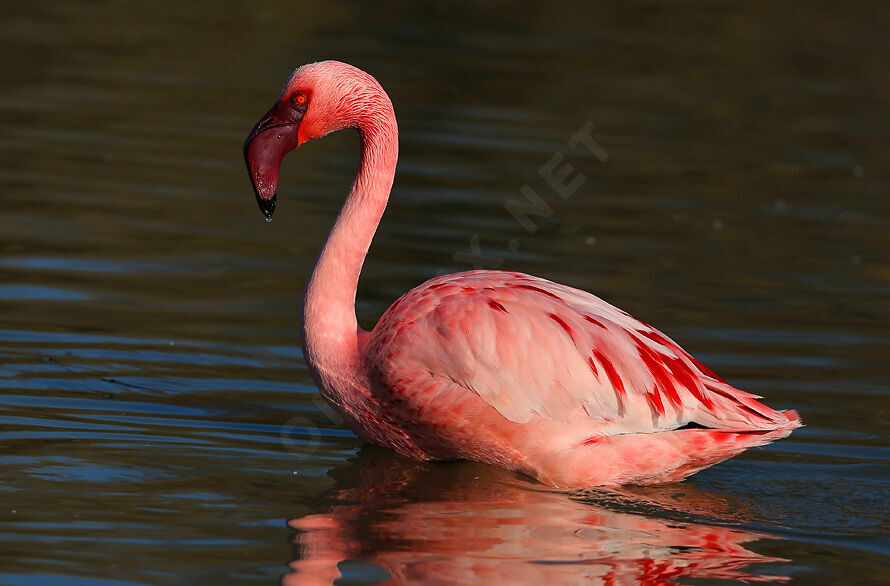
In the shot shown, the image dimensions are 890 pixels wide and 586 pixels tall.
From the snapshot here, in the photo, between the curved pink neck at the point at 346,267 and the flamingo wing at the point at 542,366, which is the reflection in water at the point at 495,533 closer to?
the flamingo wing at the point at 542,366

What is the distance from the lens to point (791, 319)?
8492mm

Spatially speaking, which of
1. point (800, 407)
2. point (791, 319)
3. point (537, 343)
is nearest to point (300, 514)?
point (537, 343)

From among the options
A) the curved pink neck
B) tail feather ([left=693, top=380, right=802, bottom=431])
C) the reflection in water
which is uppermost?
the curved pink neck

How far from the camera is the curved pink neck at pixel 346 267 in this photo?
6145mm

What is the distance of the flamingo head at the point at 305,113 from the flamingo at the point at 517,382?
0.01 meters

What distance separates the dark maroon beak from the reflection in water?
1284 millimetres

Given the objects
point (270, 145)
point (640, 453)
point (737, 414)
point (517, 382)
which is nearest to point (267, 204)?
point (270, 145)

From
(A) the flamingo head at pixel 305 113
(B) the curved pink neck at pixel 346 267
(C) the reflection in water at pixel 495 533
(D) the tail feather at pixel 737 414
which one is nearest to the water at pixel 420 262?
(C) the reflection in water at pixel 495 533

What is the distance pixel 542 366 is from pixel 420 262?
331 centimetres

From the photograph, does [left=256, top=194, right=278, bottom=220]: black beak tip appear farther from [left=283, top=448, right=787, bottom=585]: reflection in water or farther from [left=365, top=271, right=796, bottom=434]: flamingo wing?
[left=283, top=448, right=787, bottom=585]: reflection in water

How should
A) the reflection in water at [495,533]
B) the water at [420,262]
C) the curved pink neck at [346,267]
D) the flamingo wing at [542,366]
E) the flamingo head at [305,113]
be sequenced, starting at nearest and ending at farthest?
1. the reflection in water at [495,533]
2. the water at [420,262]
3. the flamingo wing at [542,366]
4. the curved pink neck at [346,267]
5. the flamingo head at [305,113]

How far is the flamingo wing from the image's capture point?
5934 millimetres

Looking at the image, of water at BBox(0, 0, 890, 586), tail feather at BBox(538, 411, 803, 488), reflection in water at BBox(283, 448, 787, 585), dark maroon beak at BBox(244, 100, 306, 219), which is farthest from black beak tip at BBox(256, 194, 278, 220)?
Result: tail feather at BBox(538, 411, 803, 488)

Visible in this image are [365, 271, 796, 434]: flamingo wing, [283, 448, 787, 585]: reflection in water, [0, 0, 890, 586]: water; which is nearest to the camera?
[283, 448, 787, 585]: reflection in water
